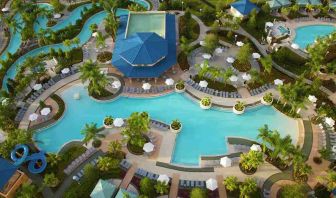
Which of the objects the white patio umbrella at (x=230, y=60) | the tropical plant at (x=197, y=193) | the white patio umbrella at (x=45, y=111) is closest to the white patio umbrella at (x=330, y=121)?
the white patio umbrella at (x=230, y=60)

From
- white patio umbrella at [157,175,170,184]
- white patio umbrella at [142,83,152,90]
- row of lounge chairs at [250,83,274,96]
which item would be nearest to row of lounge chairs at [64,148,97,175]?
white patio umbrella at [157,175,170,184]

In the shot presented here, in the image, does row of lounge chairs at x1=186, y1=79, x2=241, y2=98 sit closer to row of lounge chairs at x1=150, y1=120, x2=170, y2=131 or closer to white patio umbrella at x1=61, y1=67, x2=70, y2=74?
row of lounge chairs at x1=150, y1=120, x2=170, y2=131

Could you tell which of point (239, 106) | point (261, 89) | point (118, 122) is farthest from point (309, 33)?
point (118, 122)

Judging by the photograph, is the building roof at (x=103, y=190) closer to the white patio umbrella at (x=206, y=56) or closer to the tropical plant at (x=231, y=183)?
the tropical plant at (x=231, y=183)

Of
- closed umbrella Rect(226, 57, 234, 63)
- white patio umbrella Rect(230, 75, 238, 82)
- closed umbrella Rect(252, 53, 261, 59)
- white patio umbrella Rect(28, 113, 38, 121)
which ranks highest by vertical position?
closed umbrella Rect(252, 53, 261, 59)

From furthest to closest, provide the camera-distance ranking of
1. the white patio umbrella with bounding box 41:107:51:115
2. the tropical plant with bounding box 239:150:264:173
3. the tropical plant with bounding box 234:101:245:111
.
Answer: the tropical plant with bounding box 234:101:245:111 → the white patio umbrella with bounding box 41:107:51:115 → the tropical plant with bounding box 239:150:264:173

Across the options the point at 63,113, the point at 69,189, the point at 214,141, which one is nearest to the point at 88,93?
the point at 63,113
